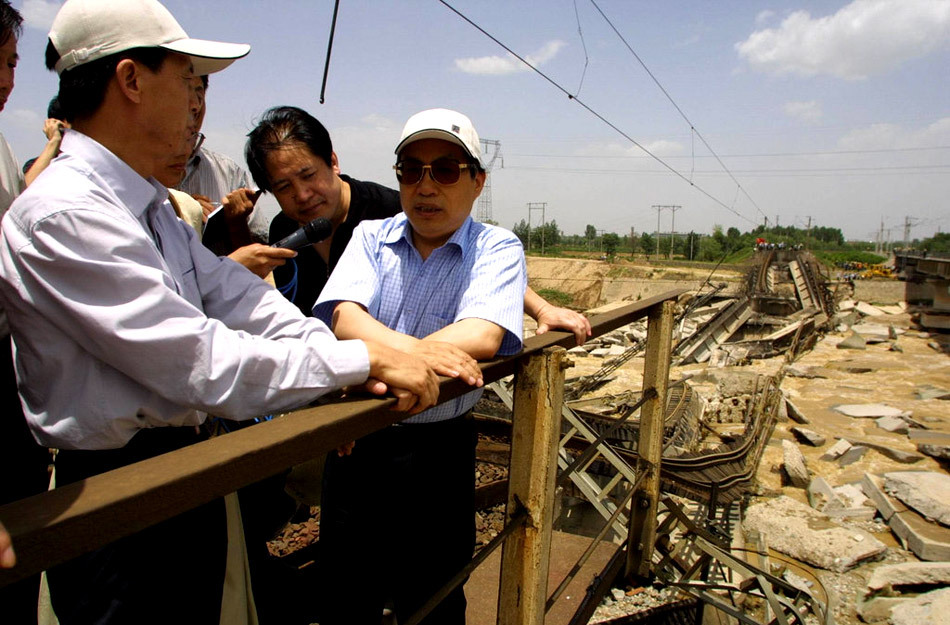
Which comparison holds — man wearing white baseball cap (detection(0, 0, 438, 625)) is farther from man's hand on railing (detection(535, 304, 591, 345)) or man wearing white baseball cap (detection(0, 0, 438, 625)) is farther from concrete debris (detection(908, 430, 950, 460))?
concrete debris (detection(908, 430, 950, 460))

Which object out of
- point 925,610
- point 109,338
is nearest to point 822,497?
point 925,610

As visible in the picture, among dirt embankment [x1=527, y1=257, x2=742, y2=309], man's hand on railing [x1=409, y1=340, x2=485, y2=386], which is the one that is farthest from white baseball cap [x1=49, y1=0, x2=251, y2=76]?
dirt embankment [x1=527, y1=257, x2=742, y2=309]

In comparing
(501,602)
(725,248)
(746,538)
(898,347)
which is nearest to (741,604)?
(746,538)

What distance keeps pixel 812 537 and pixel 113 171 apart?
254 inches

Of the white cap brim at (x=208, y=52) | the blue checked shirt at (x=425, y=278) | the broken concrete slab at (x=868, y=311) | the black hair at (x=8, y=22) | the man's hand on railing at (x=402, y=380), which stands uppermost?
the black hair at (x=8, y=22)

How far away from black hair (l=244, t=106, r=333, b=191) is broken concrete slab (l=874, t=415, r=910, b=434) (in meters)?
10.7

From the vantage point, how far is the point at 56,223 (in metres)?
0.89

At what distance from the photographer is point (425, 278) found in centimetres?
173

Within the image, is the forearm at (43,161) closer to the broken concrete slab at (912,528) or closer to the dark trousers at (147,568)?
the dark trousers at (147,568)

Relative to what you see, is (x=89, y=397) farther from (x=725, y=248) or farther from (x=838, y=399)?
(x=725, y=248)

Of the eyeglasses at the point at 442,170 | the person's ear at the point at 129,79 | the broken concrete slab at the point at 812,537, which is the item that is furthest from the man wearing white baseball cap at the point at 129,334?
the broken concrete slab at the point at 812,537

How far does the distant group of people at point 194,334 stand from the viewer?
93 centimetres

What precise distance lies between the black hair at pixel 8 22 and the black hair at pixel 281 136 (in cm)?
79

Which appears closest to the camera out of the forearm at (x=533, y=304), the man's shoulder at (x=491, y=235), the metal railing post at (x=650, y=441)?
the man's shoulder at (x=491, y=235)
